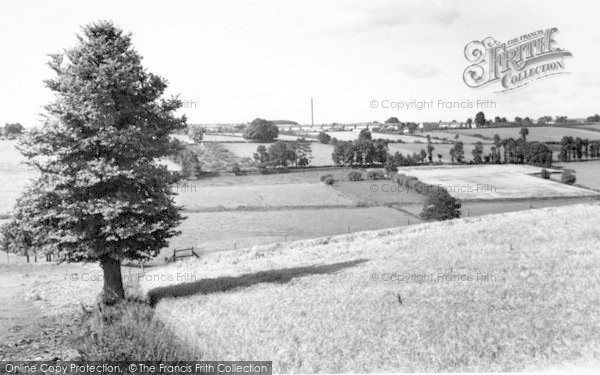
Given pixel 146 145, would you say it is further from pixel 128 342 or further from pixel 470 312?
pixel 470 312

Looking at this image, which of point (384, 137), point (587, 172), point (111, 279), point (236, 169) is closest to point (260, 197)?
point (236, 169)

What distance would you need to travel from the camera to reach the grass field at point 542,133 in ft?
454

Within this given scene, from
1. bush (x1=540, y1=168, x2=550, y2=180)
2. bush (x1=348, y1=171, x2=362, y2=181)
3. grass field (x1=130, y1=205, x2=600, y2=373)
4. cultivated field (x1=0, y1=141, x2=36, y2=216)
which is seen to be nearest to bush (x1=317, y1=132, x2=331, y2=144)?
bush (x1=348, y1=171, x2=362, y2=181)

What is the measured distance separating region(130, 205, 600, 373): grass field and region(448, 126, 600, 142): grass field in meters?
119

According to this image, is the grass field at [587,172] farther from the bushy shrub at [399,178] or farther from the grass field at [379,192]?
the grass field at [379,192]

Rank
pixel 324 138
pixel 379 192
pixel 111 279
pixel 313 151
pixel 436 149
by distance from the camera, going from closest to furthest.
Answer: pixel 111 279
pixel 379 192
pixel 313 151
pixel 436 149
pixel 324 138

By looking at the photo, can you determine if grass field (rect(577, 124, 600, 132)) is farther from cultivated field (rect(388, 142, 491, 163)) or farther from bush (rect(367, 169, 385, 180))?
bush (rect(367, 169, 385, 180))

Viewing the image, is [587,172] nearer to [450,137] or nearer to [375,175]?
[375,175]

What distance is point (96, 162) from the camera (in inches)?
904

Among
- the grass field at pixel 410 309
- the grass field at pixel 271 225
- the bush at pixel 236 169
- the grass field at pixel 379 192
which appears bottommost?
the grass field at pixel 271 225

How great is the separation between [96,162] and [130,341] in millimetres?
9285

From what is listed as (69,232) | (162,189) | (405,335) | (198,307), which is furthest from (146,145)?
(405,335)

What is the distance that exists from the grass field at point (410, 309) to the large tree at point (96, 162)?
13.4ft

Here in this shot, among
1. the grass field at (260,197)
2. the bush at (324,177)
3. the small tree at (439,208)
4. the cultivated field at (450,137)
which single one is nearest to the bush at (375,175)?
the bush at (324,177)
